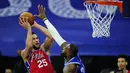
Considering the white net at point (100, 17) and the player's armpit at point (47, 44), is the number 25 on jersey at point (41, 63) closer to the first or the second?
the player's armpit at point (47, 44)

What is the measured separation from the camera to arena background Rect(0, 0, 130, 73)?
8.65m

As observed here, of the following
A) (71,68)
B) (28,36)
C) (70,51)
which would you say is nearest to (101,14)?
(28,36)

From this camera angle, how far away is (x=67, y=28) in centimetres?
872

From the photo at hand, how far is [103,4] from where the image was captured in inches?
297

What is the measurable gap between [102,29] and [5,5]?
2.34 meters

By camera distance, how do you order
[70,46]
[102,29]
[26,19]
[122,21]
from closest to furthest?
[70,46] < [26,19] < [102,29] < [122,21]

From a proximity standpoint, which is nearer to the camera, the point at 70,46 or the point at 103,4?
the point at 70,46

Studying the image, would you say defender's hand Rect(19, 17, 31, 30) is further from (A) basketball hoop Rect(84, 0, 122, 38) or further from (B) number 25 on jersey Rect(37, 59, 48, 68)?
(A) basketball hoop Rect(84, 0, 122, 38)

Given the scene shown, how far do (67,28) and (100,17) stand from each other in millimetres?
1074

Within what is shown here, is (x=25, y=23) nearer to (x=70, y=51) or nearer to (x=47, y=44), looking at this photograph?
(x=47, y=44)

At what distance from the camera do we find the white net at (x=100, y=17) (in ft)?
24.8

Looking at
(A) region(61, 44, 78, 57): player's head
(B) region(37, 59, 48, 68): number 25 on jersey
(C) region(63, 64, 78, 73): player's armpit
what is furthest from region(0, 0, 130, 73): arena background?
(C) region(63, 64, 78, 73): player's armpit

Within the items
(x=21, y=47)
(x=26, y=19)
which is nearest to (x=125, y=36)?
(x=21, y=47)

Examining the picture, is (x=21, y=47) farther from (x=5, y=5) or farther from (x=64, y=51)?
(x=64, y=51)
